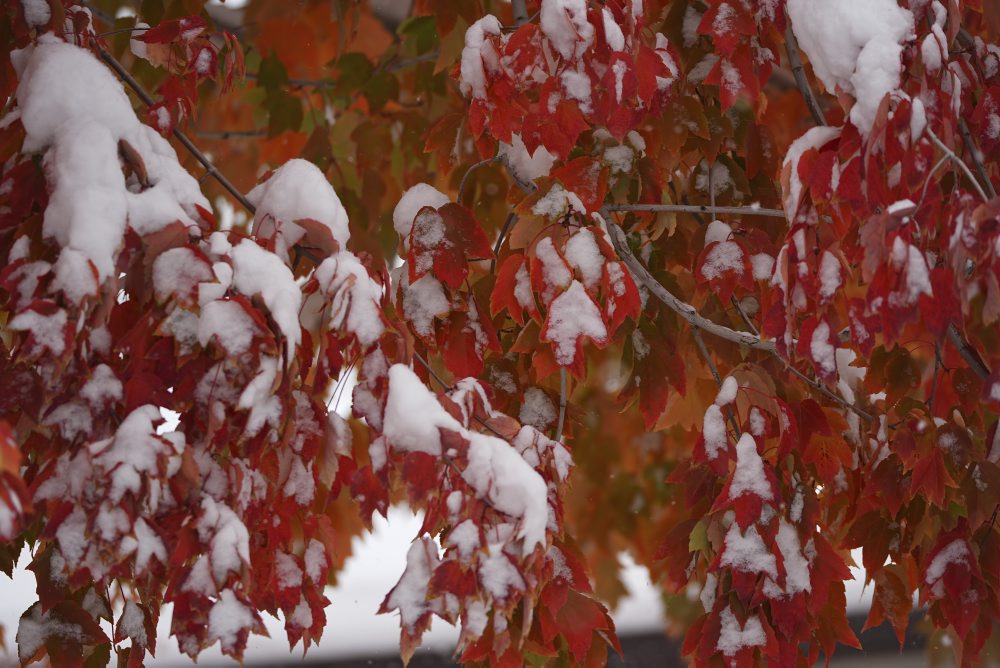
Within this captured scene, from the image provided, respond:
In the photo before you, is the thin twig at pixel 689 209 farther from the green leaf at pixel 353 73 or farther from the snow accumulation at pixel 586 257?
the green leaf at pixel 353 73

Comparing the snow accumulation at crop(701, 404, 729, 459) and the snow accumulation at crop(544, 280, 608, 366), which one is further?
the snow accumulation at crop(701, 404, 729, 459)

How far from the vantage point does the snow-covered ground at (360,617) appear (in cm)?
497

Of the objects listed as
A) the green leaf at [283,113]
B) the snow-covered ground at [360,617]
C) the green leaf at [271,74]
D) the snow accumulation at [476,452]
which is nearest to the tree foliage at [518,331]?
the snow accumulation at [476,452]

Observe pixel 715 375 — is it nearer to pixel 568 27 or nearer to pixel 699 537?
pixel 699 537

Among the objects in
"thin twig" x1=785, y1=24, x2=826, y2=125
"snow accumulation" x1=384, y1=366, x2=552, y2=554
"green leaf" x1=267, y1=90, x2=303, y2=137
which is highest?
"green leaf" x1=267, y1=90, x2=303, y2=137

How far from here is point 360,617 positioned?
5.68 metres

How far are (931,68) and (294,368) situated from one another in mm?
869

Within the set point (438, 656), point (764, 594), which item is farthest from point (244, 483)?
point (438, 656)

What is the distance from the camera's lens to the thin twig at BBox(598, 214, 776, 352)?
1.83m

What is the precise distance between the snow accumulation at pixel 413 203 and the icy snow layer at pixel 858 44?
67 centimetres

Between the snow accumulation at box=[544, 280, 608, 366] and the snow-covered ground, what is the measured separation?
8.29 feet

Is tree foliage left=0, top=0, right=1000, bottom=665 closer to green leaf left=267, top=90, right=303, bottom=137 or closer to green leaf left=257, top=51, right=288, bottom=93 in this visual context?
green leaf left=257, top=51, right=288, bottom=93

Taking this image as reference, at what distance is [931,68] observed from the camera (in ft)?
4.13

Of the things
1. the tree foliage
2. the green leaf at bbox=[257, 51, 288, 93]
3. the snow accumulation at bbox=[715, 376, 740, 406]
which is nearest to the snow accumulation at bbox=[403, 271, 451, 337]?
the tree foliage
